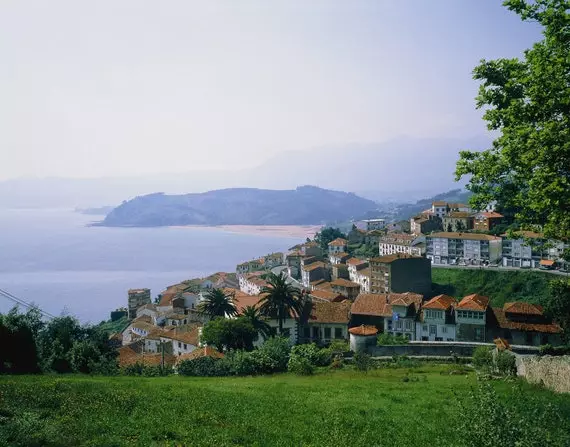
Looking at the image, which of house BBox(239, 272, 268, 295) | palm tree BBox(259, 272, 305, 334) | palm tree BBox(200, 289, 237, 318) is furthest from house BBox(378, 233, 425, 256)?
palm tree BBox(200, 289, 237, 318)

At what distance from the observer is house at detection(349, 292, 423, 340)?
49.2 meters

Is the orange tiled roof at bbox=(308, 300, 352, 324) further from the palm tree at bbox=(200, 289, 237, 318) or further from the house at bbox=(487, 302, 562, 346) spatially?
the house at bbox=(487, 302, 562, 346)

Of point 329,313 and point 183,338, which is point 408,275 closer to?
point 329,313

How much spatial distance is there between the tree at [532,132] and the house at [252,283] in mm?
66322

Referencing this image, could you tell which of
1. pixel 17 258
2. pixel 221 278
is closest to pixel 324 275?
pixel 221 278

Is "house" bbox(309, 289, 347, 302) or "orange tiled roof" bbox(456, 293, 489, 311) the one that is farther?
"house" bbox(309, 289, 347, 302)

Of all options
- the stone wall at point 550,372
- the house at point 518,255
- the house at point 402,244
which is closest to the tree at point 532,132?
the stone wall at point 550,372

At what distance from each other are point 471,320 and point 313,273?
3915 cm

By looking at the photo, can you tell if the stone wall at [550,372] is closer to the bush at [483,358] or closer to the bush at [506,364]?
the bush at [506,364]

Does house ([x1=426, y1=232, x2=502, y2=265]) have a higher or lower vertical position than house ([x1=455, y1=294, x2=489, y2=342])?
higher

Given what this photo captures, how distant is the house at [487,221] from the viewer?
85.4m

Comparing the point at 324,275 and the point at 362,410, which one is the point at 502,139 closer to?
the point at 362,410

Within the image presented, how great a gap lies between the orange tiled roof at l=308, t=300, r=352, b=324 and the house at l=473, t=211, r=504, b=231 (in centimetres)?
4711

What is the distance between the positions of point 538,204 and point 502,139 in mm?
2101
